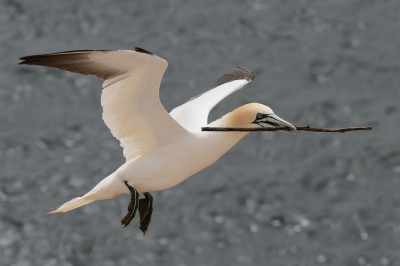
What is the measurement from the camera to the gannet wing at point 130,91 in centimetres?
773

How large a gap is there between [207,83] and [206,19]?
3.06m

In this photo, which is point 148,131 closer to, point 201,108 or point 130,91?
point 130,91

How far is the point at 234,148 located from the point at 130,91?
12937 millimetres

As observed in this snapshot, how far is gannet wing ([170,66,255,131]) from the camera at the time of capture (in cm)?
965

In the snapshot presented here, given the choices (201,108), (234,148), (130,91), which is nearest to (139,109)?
(130,91)

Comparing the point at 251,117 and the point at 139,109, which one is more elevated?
the point at 139,109

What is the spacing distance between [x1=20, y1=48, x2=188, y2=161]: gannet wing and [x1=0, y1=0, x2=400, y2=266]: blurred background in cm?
1007

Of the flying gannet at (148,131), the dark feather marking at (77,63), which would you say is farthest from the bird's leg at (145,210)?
the dark feather marking at (77,63)

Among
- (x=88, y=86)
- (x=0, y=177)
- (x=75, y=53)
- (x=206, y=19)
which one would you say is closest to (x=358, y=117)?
(x=206, y=19)

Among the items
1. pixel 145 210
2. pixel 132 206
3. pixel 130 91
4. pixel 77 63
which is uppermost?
pixel 77 63

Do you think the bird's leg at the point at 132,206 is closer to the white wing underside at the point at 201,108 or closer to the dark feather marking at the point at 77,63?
the white wing underside at the point at 201,108

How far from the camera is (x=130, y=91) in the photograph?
8.25m

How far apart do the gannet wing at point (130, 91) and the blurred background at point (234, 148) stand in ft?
33.0

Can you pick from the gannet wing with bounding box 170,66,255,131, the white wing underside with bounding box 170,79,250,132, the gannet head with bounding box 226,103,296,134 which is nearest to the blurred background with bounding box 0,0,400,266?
the gannet wing with bounding box 170,66,255,131
